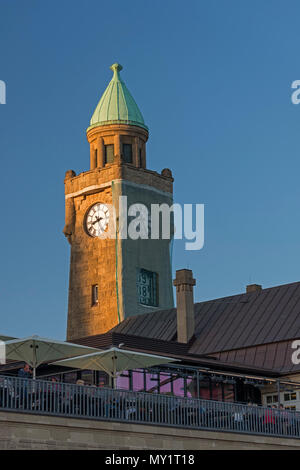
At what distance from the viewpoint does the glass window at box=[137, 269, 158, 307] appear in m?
82.8

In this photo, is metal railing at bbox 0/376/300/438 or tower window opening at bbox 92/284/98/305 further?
tower window opening at bbox 92/284/98/305

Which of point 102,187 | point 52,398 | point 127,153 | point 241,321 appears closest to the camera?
point 52,398

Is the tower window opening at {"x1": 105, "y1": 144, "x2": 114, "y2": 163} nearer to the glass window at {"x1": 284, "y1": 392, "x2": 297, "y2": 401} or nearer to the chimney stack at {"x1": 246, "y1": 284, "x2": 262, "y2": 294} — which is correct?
the chimney stack at {"x1": 246, "y1": 284, "x2": 262, "y2": 294}

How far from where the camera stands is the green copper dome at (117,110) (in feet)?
283

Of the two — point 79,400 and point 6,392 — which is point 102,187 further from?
point 6,392

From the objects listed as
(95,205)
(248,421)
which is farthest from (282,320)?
(95,205)

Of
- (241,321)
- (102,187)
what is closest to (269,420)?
(241,321)

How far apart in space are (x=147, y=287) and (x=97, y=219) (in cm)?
684

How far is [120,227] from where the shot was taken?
82.8m

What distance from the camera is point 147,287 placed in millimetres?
83688

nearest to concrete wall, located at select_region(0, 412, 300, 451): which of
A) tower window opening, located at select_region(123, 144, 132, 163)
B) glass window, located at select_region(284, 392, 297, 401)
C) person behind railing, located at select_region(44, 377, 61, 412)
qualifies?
person behind railing, located at select_region(44, 377, 61, 412)

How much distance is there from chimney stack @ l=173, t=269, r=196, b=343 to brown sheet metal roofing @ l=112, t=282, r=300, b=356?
0.69 m

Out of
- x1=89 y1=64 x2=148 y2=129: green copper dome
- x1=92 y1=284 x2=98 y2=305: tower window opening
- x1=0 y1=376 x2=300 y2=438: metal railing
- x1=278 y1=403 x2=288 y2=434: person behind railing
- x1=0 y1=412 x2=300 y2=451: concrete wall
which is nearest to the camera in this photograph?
x1=0 y1=412 x2=300 y2=451: concrete wall
